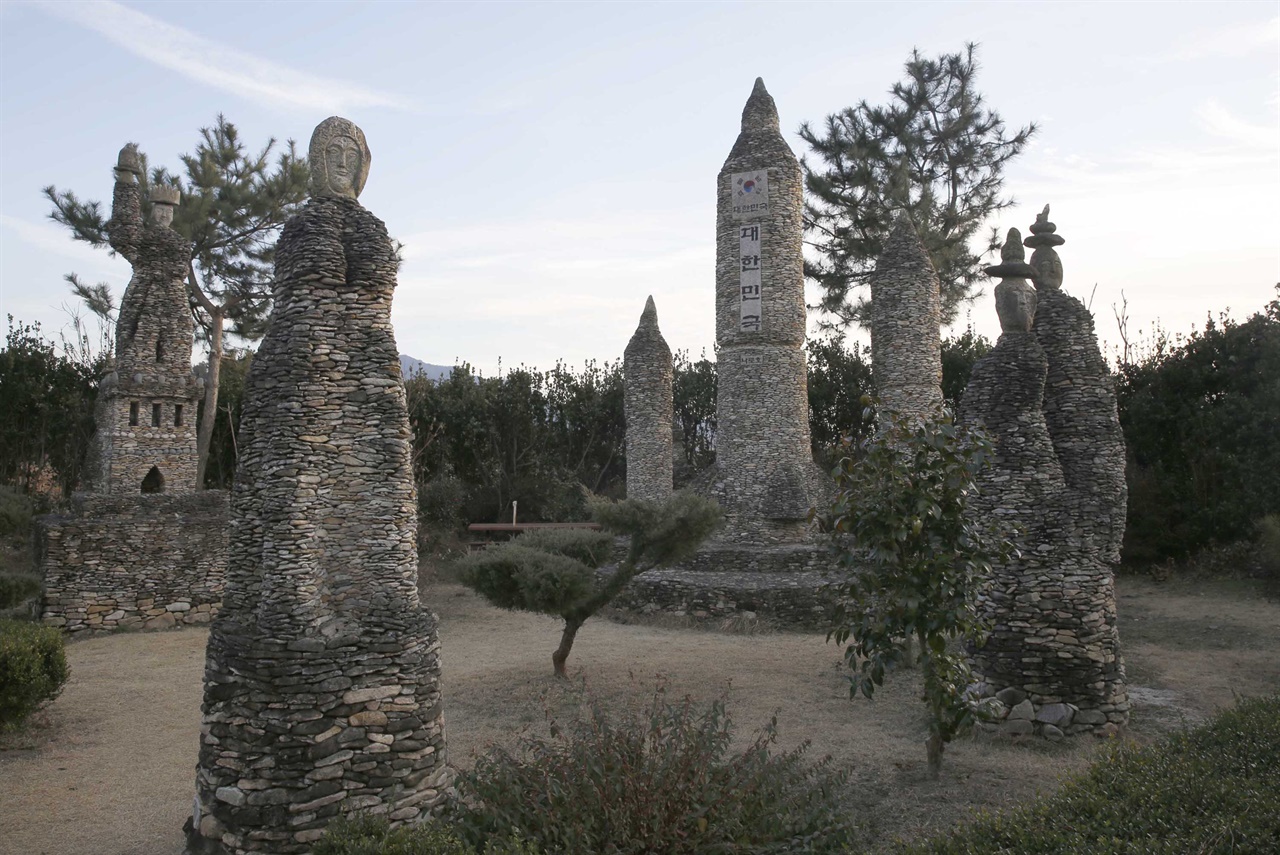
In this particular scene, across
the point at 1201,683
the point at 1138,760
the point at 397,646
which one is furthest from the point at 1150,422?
the point at 397,646

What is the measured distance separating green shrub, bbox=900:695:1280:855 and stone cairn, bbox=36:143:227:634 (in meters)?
13.2

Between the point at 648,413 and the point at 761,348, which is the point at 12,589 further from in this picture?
the point at 761,348

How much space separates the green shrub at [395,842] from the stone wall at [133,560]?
9.94 m

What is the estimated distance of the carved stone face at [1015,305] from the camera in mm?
8477

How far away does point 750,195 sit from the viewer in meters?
18.1

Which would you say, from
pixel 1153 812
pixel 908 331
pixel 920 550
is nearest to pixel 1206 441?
pixel 908 331

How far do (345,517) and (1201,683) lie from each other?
30.9ft

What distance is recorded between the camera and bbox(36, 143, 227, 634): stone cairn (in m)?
13.7

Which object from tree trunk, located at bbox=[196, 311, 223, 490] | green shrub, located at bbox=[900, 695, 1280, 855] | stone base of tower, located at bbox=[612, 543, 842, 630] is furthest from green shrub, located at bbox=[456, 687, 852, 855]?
tree trunk, located at bbox=[196, 311, 223, 490]

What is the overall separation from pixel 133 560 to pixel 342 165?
1024 centimetres

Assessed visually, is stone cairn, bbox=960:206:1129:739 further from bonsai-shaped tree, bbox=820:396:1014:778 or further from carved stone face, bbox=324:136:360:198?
carved stone face, bbox=324:136:360:198

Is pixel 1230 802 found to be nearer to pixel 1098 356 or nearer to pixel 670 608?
pixel 1098 356

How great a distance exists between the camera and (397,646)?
580 cm

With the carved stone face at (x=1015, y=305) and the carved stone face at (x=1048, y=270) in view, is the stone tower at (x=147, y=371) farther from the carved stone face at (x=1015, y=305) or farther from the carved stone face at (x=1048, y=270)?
the carved stone face at (x=1048, y=270)
